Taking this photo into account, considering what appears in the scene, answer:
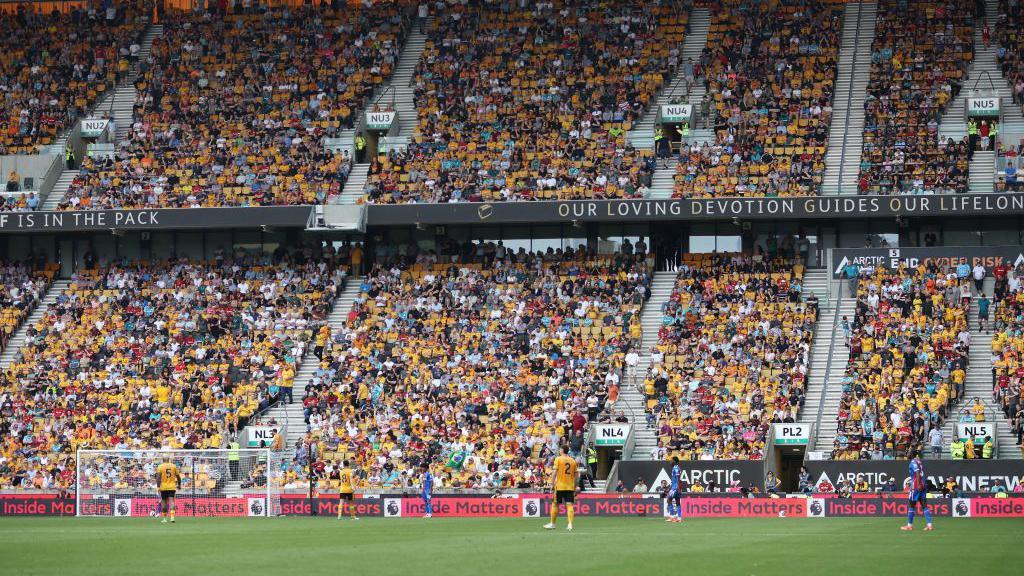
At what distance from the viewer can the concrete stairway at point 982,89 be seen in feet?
187

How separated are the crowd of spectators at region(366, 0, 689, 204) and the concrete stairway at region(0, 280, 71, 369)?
A: 43.7 ft

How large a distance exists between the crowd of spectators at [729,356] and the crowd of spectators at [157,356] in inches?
523

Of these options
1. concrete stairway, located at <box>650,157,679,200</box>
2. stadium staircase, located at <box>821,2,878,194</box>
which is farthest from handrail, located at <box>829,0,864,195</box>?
concrete stairway, located at <box>650,157,679,200</box>

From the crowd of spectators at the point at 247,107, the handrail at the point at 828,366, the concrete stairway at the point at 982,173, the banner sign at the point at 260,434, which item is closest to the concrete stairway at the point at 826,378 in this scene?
the handrail at the point at 828,366

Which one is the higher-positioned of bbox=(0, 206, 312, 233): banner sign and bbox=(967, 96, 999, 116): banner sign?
bbox=(967, 96, 999, 116): banner sign

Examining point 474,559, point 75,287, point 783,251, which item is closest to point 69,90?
point 75,287

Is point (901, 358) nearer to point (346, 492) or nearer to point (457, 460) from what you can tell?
point (457, 460)

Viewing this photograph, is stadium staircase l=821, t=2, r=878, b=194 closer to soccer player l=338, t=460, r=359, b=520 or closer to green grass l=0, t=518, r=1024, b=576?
green grass l=0, t=518, r=1024, b=576

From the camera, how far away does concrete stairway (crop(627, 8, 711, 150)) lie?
196ft

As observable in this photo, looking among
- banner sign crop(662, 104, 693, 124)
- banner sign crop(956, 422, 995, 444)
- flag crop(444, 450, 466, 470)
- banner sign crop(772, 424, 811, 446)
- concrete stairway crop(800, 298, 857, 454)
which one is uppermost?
banner sign crop(662, 104, 693, 124)

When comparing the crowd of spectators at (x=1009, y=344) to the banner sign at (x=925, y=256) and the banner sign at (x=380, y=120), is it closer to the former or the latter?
the banner sign at (x=925, y=256)

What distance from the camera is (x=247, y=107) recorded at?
63594 millimetres

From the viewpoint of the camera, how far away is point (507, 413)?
5153 centimetres

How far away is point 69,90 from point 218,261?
1126 centimetres
